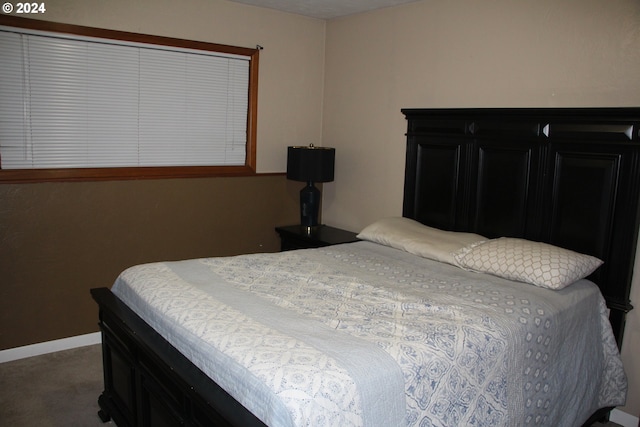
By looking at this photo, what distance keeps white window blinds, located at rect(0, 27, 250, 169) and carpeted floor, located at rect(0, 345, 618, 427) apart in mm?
1251

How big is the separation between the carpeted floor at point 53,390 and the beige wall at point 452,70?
1.89 meters

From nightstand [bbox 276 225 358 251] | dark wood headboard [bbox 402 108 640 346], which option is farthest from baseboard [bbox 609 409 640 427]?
nightstand [bbox 276 225 358 251]

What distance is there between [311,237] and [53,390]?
197 centimetres

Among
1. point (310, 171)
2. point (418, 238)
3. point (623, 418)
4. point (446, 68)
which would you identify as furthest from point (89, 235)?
point (623, 418)

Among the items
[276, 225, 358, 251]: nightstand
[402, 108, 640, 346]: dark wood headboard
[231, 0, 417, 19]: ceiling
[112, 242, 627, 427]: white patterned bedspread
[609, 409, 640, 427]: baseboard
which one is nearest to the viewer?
[112, 242, 627, 427]: white patterned bedspread

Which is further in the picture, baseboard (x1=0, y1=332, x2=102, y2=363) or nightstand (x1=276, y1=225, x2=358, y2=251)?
nightstand (x1=276, y1=225, x2=358, y2=251)

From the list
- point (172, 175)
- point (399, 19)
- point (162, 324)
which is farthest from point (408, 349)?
point (399, 19)

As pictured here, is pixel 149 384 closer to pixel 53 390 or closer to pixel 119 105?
pixel 53 390

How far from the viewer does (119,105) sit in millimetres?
3648

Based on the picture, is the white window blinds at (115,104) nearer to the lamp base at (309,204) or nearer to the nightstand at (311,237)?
the lamp base at (309,204)

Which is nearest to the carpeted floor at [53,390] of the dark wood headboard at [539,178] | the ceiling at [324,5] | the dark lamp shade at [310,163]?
the dark wood headboard at [539,178]

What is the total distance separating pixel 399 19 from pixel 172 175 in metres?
2.04

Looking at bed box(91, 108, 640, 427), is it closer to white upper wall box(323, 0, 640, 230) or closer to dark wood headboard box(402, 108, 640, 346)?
dark wood headboard box(402, 108, 640, 346)

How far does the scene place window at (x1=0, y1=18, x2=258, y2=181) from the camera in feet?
10.8
